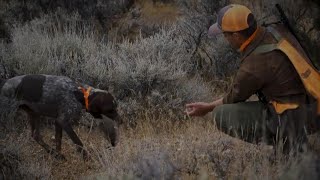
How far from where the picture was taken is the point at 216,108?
15.4ft

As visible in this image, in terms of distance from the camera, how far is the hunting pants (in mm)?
4363

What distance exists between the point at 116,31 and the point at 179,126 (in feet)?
16.2

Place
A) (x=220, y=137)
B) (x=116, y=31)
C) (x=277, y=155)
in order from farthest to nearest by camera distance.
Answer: (x=116, y=31) → (x=220, y=137) → (x=277, y=155)

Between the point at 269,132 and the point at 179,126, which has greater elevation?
the point at 269,132

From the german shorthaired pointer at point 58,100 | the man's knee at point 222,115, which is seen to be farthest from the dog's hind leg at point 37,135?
the man's knee at point 222,115

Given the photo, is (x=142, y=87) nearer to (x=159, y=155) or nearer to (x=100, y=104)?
(x=100, y=104)

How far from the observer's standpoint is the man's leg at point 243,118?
459 centimetres

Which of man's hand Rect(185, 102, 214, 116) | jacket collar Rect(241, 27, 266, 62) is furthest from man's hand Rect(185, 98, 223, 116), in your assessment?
jacket collar Rect(241, 27, 266, 62)

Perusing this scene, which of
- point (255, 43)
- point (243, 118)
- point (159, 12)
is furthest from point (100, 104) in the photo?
point (159, 12)

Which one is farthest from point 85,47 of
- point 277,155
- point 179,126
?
point 277,155

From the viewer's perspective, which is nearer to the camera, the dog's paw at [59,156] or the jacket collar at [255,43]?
the jacket collar at [255,43]

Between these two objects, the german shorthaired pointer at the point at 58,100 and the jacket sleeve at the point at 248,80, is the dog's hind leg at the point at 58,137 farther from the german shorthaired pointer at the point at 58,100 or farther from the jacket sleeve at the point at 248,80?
the jacket sleeve at the point at 248,80

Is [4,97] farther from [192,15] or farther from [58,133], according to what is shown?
[192,15]

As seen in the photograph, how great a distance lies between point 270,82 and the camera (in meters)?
Result: 4.36
